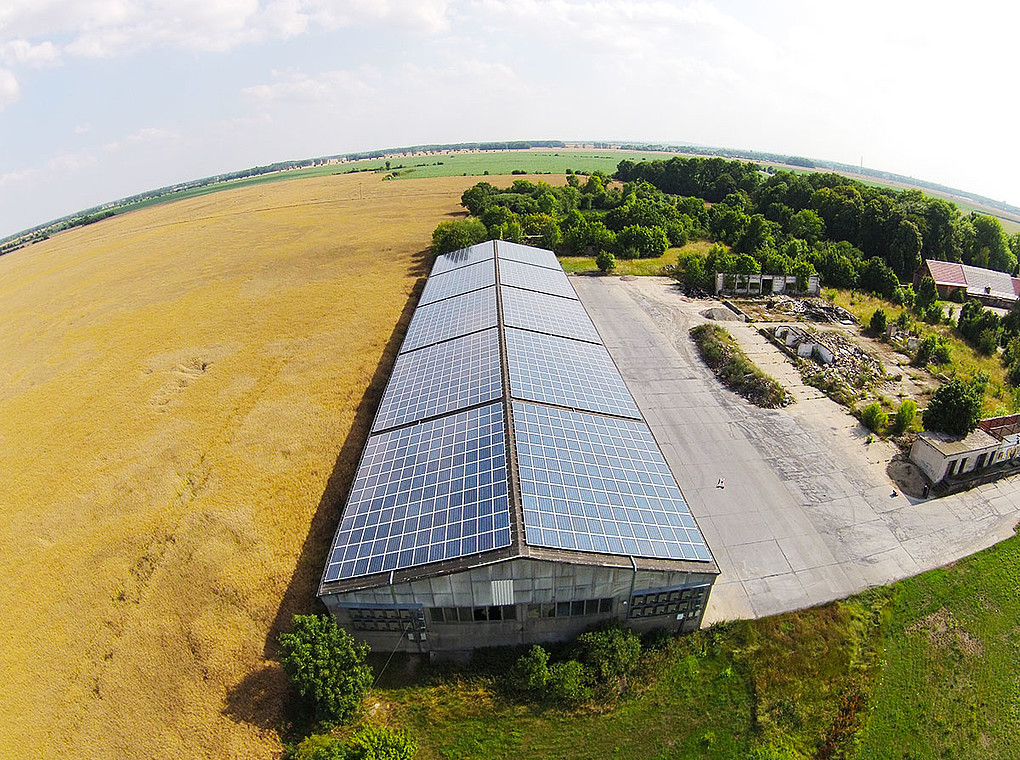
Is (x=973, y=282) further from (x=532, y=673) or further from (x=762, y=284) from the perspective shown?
(x=532, y=673)

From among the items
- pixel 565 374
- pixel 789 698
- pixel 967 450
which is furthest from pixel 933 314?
pixel 789 698

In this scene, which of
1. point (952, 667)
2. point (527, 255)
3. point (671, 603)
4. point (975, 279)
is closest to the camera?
point (952, 667)

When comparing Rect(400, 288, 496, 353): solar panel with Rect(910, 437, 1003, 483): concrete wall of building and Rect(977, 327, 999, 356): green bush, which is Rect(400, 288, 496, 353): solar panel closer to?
Rect(910, 437, 1003, 483): concrete wall of building

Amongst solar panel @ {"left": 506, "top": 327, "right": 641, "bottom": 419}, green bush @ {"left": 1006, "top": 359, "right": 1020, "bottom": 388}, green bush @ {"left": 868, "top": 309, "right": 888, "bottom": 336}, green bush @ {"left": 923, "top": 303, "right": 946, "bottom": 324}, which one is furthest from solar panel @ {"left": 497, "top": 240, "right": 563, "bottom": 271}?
green bush @ {"left": 1006, "top": 359, "right": 1020, "bottom": 388}

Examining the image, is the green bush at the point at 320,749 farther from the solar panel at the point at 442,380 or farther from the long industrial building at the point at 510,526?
the solar panel at the point at 442,380

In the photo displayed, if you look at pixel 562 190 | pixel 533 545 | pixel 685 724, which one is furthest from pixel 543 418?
pixel 562 190

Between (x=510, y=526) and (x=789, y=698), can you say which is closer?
(x=510, y=526)

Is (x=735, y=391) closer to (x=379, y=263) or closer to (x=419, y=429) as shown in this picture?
(x=419, y=429)

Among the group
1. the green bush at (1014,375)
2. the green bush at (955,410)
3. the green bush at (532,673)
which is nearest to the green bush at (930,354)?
the green bush at (1014,375)
